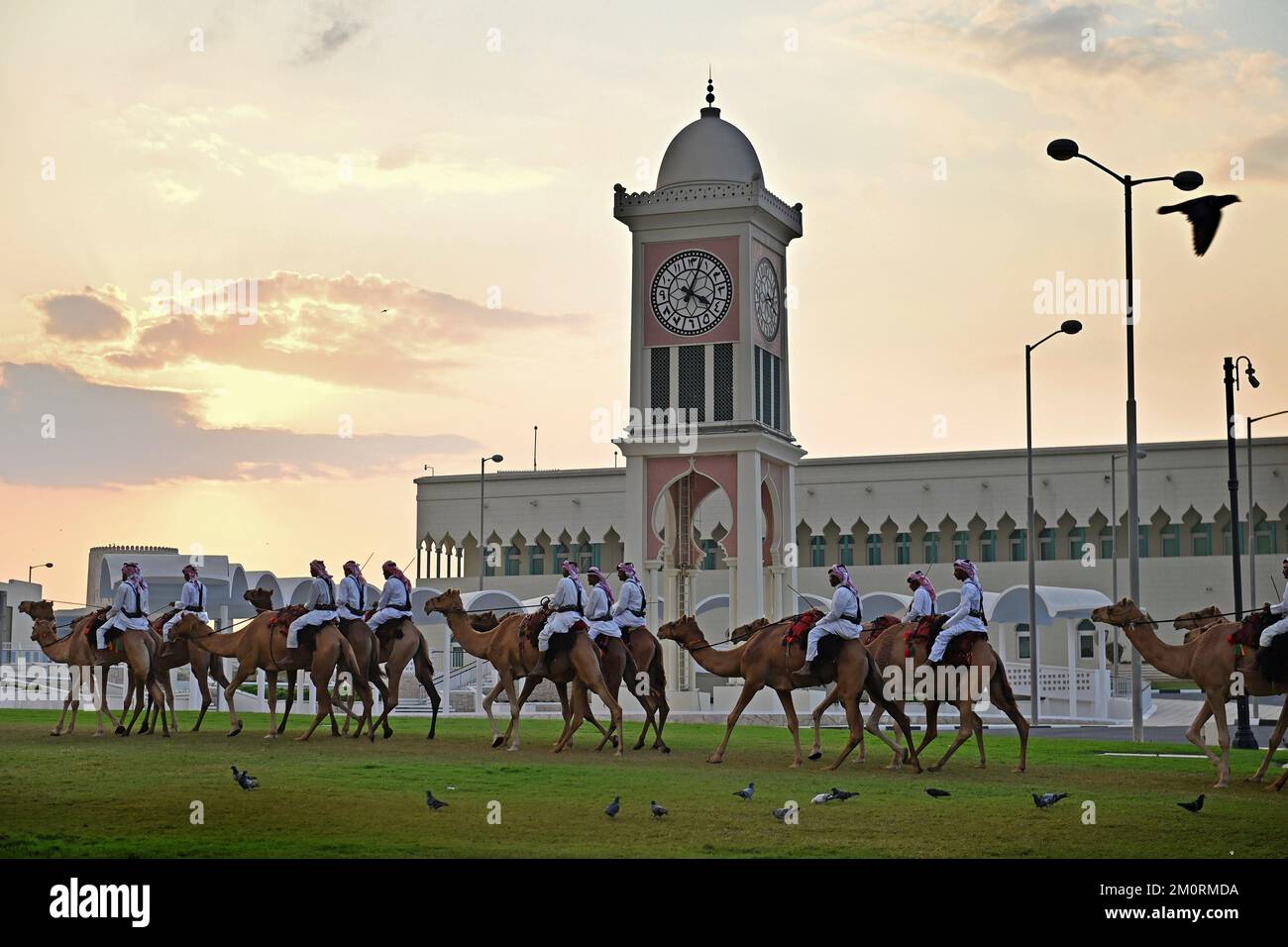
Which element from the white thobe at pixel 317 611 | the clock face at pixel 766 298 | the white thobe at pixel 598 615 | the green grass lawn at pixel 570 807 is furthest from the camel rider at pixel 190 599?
the clock face at pixel 766 298

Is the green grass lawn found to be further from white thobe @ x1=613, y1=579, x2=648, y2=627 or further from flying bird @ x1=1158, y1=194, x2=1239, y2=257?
flying bird @ x1=1158, y1=194, x2=1239, y2=257

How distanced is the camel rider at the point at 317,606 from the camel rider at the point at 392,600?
1.54 meters

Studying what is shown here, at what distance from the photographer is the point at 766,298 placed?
169 ft

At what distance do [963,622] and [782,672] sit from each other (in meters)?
2.86

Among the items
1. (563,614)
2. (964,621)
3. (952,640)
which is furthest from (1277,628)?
(563,614)

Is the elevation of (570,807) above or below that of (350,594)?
below

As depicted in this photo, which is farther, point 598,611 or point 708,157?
point 708,157

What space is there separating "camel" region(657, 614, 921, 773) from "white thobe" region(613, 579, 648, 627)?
3.89ft

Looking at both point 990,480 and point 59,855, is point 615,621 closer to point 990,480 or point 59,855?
point 59,855

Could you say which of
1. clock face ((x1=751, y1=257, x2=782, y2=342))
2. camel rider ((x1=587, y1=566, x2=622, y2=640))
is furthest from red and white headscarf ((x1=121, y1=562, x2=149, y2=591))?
clock face ((x1=751, y1=257, x2=782, y2=342))

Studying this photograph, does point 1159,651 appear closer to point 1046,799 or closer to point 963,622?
point 963,622

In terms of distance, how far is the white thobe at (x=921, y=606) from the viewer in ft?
82.1
